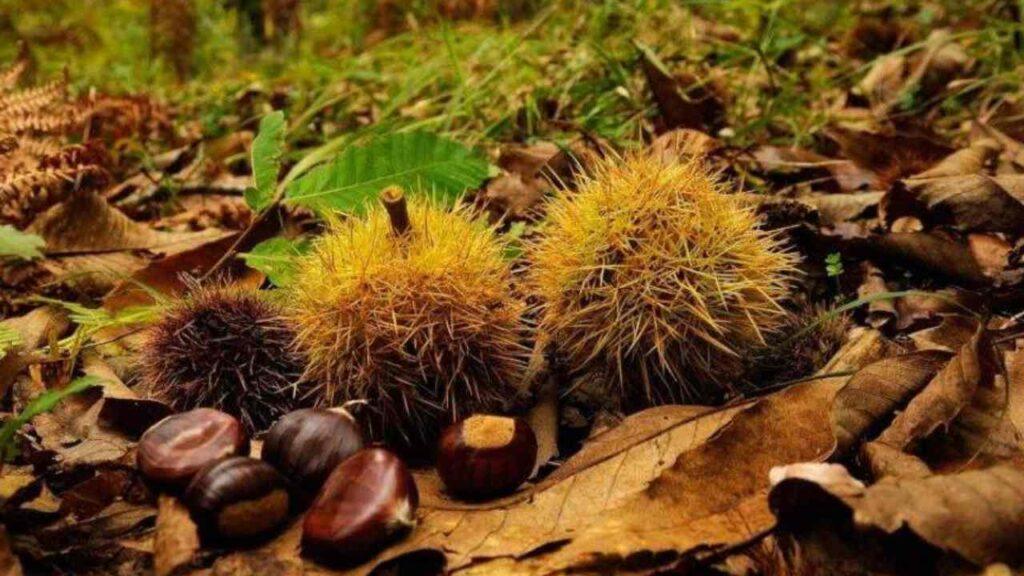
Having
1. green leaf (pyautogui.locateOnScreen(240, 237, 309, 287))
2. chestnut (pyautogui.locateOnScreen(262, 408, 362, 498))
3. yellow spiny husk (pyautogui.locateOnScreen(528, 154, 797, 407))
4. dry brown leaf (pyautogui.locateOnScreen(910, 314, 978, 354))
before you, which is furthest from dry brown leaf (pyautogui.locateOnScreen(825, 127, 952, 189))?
chestnut (pyautogui.locateOnScreen(262, 408, 362, 498))

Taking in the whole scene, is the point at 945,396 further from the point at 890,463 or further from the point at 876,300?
the point at 876,300

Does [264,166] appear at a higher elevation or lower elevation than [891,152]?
higher

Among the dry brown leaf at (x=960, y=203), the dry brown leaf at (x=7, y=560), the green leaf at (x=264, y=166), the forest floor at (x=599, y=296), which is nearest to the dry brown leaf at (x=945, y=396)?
the forest floor at (x=599, y=296)

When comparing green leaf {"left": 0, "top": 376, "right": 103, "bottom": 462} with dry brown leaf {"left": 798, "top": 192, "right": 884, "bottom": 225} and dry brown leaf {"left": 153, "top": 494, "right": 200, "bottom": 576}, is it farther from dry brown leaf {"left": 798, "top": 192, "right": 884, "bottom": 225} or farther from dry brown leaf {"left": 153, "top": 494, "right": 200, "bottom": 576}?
dry brown leaf {"left": 798, "top": 192, "right": 884, "bottom": 225}

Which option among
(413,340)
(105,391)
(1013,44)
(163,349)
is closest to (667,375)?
(413,340)

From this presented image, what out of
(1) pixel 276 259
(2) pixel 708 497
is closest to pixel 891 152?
(2) pixel 708 497
